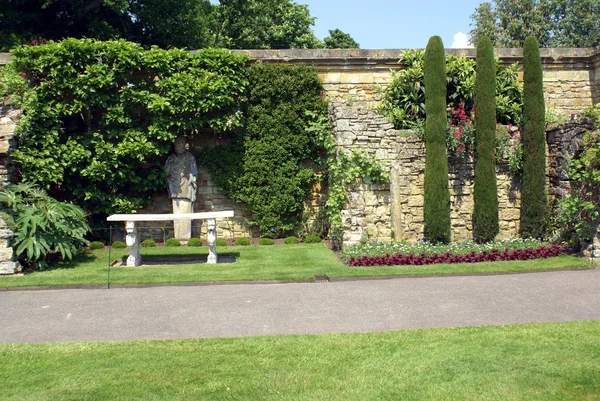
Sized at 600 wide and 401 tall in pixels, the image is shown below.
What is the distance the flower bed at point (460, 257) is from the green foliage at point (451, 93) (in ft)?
11.9

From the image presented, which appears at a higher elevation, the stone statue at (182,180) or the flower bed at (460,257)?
the stone statue at (182,180)

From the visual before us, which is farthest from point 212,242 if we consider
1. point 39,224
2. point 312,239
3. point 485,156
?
point 485,156

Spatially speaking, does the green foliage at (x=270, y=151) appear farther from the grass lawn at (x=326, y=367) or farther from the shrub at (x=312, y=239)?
the grass lawn at (x=326, y=367)

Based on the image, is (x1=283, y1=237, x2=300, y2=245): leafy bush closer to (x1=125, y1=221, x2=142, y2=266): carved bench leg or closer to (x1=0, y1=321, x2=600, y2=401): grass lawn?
(x1=125, y1=221, x2=142, y2=266): carved bench leg

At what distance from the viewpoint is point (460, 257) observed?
11.1 metres

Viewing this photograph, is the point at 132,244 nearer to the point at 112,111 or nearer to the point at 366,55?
the point at 112,111

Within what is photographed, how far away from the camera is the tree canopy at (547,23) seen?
35562mm

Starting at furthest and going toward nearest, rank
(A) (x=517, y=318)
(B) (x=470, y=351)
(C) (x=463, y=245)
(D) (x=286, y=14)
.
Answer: (D) (x=286, y=14) → (C) (x=463, y=245) → (A) (x=517, y=318) → (B) (x=470, y=351)

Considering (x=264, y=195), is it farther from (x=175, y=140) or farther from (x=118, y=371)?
(x=118, y=371)

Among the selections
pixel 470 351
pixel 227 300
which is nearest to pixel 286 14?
pixel 227 300

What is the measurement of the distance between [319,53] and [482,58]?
3649mm

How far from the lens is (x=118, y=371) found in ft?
18.5

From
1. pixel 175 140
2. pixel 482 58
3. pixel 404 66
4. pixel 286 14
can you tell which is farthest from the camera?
pixel 286 14

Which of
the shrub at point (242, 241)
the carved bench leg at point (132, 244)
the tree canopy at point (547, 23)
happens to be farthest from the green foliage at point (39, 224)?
the tree canopy at point (547, 23)
